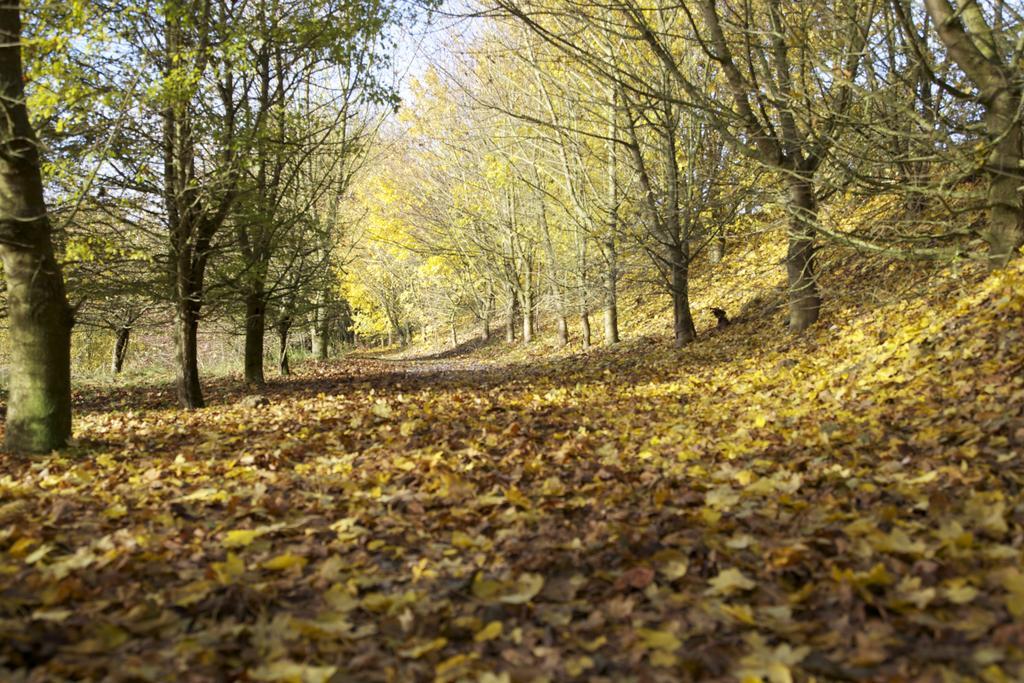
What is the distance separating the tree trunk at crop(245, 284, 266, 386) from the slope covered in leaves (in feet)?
19.8

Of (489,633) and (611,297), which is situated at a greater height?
(611,297)

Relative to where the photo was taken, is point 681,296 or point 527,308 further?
point 527,308

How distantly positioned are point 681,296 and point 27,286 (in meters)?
9.76

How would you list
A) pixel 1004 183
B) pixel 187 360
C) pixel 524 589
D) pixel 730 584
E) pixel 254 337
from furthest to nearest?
pixel 254 337 → pixel 187 360 → pixel 1004 183 → pixel 524 589 → pixel 730 584

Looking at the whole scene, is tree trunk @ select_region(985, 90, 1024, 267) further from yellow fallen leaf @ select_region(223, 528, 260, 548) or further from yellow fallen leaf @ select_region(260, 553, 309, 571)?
yellow fallen leaf @ select_region(223, 528, 260, 548)

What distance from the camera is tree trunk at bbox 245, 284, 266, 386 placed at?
472 inches

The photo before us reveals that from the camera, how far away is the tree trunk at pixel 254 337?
39.3 ft

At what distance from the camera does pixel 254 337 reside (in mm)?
12375

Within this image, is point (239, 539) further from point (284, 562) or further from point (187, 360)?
point (187, 360)

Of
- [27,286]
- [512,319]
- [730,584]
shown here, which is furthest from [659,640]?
[512,319]

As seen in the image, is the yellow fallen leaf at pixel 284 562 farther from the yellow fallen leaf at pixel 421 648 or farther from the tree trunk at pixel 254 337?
the tree trunk at pixel 254 337

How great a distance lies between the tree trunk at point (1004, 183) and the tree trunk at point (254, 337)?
10757mm

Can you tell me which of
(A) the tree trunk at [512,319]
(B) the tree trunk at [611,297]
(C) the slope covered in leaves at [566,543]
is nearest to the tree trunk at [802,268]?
(C) the slope covered in leaves at [566,543]

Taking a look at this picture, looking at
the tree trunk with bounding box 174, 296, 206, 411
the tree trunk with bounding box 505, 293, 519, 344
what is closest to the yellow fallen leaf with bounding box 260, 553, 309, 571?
the tree trunk with bounding box 174, 296, 206, 411
